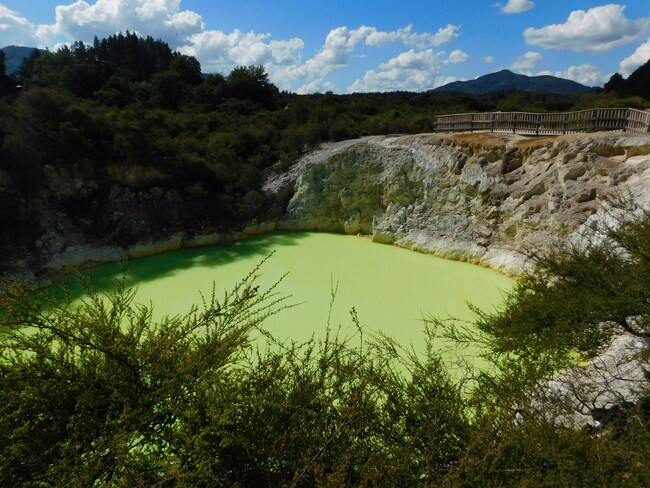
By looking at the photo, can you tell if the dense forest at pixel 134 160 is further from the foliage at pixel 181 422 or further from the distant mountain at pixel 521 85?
the distant mountain at pixel 521 85

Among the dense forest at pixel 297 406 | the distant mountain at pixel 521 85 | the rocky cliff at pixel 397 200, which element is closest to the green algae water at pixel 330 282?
the rocky cliff at pixel 397 200

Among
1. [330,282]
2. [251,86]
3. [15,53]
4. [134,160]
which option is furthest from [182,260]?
[15,53]

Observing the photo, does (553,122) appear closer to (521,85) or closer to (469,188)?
(469,188)

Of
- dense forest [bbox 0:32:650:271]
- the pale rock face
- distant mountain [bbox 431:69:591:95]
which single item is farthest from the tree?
distant mountain [bbox 431:69:591:95]

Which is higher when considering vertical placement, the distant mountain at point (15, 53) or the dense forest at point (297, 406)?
the distant mountain at point (15, 53)

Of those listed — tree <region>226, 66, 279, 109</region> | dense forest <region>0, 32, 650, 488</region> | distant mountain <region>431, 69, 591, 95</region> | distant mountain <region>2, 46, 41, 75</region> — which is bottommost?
dense forest <region>0, 32, 650, 488</region>

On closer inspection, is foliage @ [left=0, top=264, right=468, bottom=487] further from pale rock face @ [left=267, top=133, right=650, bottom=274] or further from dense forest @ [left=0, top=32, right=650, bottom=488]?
pale rock face @ [left=267, top=133, right=650, bottom=274]
